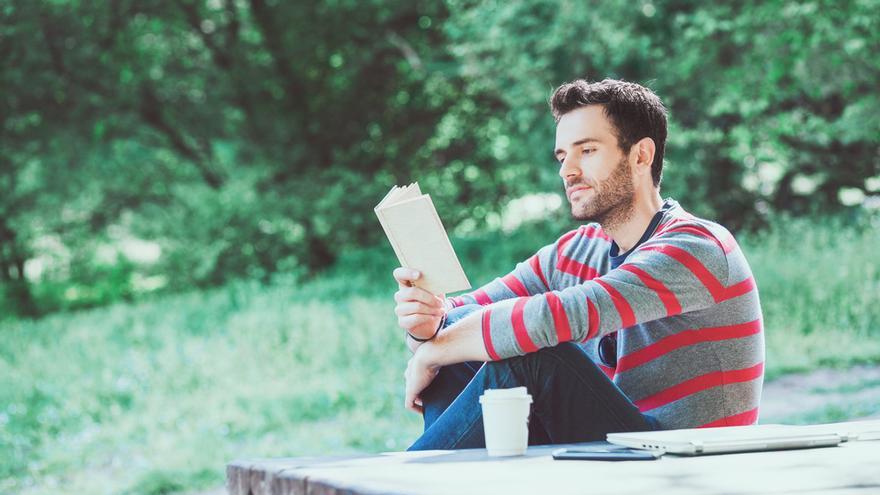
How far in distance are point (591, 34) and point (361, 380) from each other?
4.17 meters

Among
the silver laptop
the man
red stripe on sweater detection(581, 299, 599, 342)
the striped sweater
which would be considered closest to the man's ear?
the man

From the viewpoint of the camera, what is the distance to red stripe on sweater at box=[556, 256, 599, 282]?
285cm

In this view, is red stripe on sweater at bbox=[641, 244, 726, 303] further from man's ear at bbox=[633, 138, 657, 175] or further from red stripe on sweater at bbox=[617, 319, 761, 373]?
man's ear at bbox=[633, 138, 657, 175]

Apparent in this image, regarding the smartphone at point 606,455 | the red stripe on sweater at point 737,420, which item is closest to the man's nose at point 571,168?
the red stripe on sweater at point 737,420

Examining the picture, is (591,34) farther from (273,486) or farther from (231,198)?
(273,486)

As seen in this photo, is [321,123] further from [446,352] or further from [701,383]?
[701,383]


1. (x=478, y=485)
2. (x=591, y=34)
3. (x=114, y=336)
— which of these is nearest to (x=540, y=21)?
(x=591, y=34)

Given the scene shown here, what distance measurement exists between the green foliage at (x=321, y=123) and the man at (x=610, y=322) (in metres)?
7.02

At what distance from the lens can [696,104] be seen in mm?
10477

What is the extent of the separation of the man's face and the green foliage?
23.1ft

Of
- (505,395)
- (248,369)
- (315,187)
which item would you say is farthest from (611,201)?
(315,187)

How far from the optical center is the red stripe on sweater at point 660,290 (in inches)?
92.7

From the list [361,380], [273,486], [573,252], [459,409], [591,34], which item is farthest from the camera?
[591,34]

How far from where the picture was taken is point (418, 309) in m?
2.54
